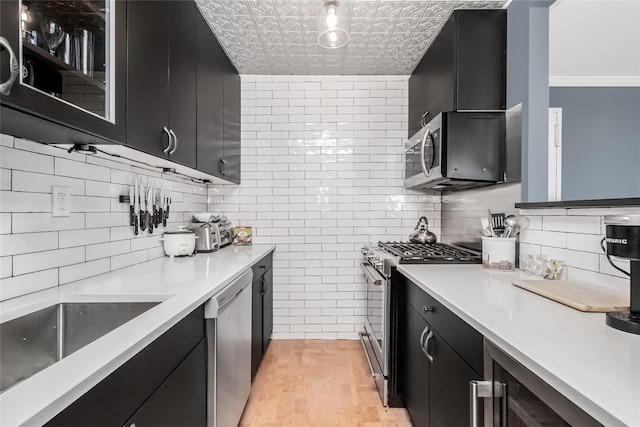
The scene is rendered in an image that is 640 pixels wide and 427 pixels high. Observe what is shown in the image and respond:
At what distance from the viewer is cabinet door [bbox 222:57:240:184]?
8.96ft

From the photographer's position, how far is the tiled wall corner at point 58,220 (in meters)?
1.17

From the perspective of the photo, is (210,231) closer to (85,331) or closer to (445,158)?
(85,331)

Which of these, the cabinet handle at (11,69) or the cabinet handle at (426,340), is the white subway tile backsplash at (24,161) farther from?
Answer: the cabinet handle at (426,340)

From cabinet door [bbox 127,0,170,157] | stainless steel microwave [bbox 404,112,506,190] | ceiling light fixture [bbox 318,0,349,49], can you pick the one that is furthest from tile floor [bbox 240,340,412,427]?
ceiling light fixture [bbox 318,0,349,49]

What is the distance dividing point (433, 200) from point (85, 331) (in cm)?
276

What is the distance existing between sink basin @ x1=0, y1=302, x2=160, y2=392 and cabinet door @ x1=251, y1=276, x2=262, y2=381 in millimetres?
1093

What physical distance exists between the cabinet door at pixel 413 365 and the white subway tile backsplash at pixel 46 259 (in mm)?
1564

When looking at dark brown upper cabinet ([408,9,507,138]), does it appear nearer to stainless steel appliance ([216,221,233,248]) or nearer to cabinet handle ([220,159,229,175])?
cabinet handle ([220,159,229,175])

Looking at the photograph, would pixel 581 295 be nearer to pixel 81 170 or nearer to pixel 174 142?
pixel 174 142

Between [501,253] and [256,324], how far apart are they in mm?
1590

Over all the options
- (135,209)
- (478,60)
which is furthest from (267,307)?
(478,60)

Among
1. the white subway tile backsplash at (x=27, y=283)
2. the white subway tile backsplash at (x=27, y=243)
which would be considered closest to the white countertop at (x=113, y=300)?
the white subway tile backsplash at (x=27, y=283)

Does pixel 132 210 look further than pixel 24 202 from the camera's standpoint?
Yes

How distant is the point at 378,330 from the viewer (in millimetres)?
2318
